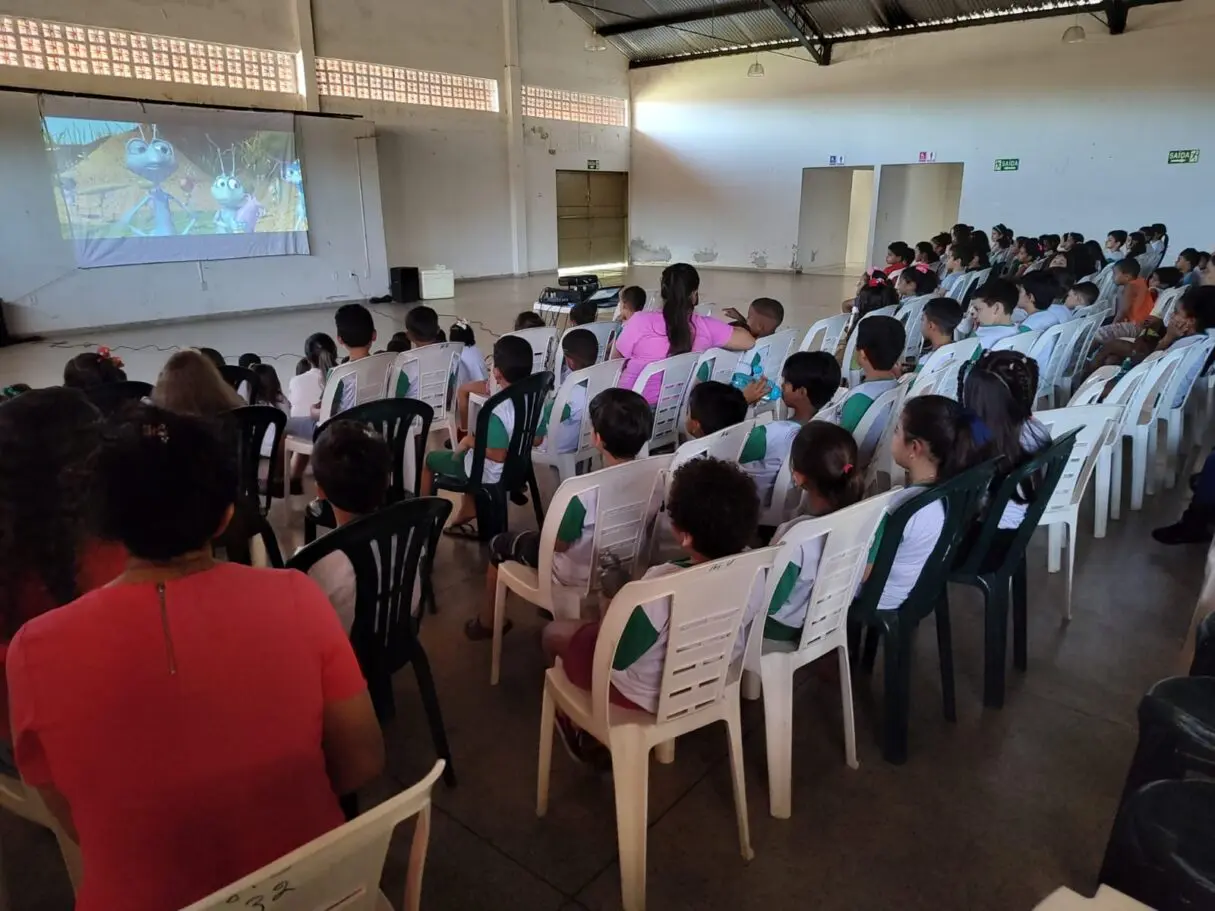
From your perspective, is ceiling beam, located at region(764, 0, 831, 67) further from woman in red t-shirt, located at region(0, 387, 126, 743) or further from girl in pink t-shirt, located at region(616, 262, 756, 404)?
woman in red t-shirt, located at region(0, 387, 126, 743)

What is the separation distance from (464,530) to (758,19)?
12.9 m

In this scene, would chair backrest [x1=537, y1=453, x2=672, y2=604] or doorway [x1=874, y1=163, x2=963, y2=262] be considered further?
doorway [x1=874, y1=163, x2=963, y2=262]

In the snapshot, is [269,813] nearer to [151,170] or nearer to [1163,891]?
[1163,891]

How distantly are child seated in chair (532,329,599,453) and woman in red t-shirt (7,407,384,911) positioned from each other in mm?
2263

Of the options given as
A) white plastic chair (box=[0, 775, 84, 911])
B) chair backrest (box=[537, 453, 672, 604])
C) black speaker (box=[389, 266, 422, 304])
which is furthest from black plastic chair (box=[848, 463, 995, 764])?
black speaker (box=[389, 266, 422, 304])

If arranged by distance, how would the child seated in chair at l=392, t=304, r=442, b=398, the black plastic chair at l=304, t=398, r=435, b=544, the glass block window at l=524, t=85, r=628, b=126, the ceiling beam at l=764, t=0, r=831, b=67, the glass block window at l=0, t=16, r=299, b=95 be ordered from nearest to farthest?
the black plastic chair at l=304, t=398, r=435, b=544 < the child seated in chair at l=392, t=304, r=442, b=398 < the glass block window at l=0, t=16, r=299, b=95 < the ceiling beam at l=764, t=0, r=831, b=67 < the glass block window at l=524, t=85, r=628, b=126

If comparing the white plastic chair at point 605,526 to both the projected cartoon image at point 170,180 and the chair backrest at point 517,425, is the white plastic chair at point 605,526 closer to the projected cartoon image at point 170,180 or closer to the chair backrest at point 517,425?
the chair backrest at point 517,425

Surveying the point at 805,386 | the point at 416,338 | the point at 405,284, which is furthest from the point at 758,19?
the point at 805,386

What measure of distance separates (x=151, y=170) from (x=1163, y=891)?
437 inches

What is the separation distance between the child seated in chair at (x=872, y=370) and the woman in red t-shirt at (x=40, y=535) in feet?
7.60

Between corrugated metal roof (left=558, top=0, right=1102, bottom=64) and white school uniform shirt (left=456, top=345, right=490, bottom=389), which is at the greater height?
corrugated metal roof (left=558, top=0, right=1102, bottom=64)

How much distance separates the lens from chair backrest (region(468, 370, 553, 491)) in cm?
291

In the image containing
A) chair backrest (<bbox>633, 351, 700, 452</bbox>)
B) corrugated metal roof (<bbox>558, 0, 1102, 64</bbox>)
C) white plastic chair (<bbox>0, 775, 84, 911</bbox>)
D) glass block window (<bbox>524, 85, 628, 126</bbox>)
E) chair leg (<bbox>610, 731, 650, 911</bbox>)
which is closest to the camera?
white plastic chair (<bbox>0, 775, 84, 911</bbox>)

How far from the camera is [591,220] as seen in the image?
53.4 ft
